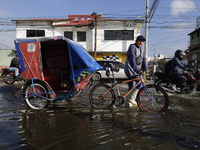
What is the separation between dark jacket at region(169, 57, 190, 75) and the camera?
18.3ft

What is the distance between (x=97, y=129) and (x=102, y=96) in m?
1.46

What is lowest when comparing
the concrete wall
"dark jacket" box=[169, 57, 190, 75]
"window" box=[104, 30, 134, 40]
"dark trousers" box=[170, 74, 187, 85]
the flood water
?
the flood water

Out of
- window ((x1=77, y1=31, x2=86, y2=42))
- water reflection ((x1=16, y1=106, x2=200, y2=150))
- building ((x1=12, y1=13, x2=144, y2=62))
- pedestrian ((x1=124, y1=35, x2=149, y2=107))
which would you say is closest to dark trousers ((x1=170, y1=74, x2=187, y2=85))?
pedestrian ((x1=124, y1=35, x2=149, y2=107))

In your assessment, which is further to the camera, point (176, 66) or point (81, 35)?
point (81, 35)

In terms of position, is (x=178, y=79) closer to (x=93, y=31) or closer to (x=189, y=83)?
(x=189, y=83)

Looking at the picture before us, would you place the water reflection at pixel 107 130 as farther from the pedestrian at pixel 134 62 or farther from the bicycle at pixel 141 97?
the pedestrian at pixel 134 62

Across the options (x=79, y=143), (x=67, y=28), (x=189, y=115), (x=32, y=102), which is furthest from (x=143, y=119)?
(x=67, y=28)

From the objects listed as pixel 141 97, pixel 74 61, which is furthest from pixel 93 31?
pixel 141 97

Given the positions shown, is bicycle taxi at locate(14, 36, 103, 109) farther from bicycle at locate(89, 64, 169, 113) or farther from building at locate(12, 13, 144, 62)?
building at locate(12, 13, 144, 62)

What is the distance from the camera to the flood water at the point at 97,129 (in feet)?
6.75

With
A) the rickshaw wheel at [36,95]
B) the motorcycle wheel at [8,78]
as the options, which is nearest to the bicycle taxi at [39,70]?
the rickshaw wheel at [36,95]

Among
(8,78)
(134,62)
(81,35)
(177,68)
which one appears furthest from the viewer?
(81,35)

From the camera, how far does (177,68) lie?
578 cm

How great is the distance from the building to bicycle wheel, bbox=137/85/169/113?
17.3 m
